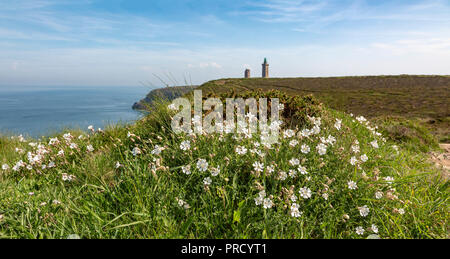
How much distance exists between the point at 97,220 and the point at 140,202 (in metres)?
0.47

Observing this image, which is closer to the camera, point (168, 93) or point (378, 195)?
point (378, 195)

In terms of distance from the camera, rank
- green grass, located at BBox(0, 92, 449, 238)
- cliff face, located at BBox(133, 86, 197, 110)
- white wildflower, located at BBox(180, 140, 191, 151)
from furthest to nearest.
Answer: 1. cliff face, located at BBox(133, 86, 197, 110)
2. white wildflower, located at BBox(180, 140, 191, 151)
3. green grass, located at BBox(0, 92, 449, 238)

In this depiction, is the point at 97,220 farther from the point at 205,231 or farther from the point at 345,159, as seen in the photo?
the point at 345,159

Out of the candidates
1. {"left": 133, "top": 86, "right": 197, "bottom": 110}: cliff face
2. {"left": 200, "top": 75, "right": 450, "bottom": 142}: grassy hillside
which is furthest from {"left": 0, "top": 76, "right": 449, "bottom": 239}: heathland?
{"left": 200, "top": 75, "right": 450, "bottom": 142}: grassy hillside

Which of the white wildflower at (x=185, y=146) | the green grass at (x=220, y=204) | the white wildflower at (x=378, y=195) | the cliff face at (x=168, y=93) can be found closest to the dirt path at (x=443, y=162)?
the green grass at (x=220, y=204)

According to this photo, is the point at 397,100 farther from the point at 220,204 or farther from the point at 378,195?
the point at 220,204

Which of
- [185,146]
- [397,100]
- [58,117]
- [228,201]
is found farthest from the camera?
[58,117]

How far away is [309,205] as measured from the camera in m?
2.86

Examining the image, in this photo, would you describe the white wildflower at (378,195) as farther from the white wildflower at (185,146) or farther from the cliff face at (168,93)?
the cliff face at (168,93)

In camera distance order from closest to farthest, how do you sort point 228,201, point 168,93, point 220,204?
point 228,201 → point 220,204 → point 168,93

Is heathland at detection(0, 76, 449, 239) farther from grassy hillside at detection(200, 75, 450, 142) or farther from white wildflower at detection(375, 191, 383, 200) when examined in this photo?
grassy hillside at detection(200, 75, 450, 142)

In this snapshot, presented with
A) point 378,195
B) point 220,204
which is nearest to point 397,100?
point 378,195
